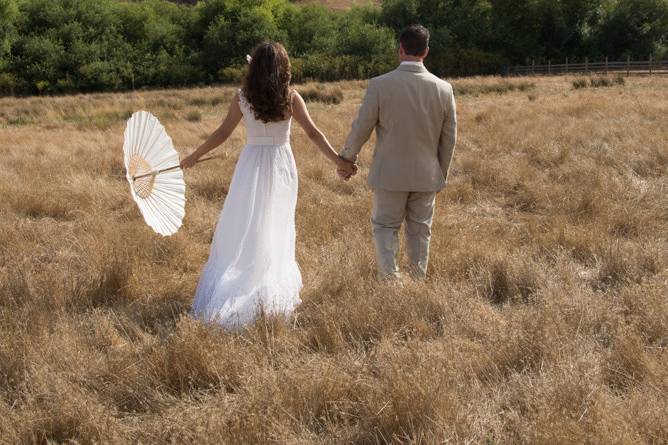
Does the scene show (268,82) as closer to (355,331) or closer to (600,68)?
(355,331)

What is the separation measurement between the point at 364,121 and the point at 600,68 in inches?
1724

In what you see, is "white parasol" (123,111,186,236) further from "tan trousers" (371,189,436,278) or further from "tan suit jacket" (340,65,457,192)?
"tan trousers" (371,189,436,278)

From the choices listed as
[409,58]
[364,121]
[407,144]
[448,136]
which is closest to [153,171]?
[364,121]

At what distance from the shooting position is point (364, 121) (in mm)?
4566

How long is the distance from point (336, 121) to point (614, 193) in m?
8.33

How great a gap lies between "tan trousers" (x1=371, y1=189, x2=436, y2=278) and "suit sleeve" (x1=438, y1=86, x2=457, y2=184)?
0.26 meters

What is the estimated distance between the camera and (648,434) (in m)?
2.78

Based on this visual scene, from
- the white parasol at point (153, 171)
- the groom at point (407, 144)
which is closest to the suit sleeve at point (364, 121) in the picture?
the groom at point (407, 144)

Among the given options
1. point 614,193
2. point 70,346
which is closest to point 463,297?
point 70,346

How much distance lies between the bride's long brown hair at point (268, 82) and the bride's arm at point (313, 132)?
120mm

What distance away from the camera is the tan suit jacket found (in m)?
4.46

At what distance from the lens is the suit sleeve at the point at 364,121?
4504 millimetres

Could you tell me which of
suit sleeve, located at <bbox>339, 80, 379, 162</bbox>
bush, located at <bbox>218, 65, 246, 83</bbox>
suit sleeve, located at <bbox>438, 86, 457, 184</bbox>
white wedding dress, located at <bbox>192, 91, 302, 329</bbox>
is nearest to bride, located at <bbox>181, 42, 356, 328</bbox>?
white wedding dress, located at <bbox>192, 91, 302, 329</bbox>

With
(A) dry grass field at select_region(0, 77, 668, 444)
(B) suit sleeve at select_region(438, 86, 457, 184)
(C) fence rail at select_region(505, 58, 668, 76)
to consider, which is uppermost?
(B) suit sleeve at select_region(438, 86, 457, 184)
